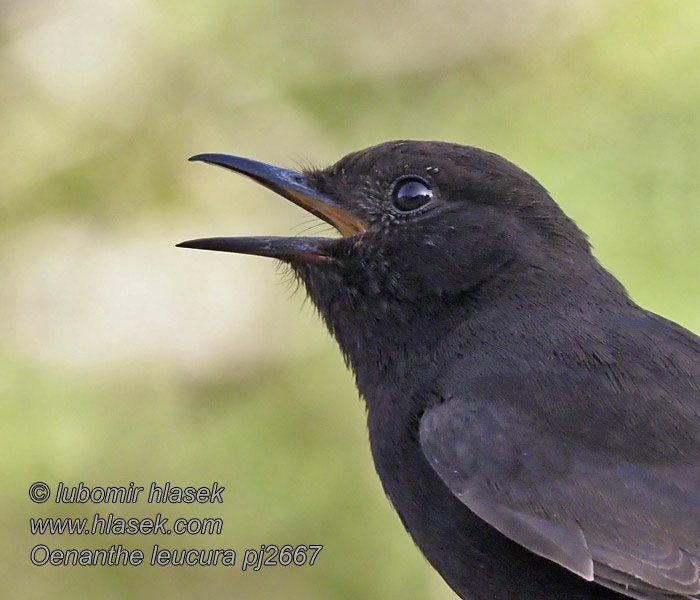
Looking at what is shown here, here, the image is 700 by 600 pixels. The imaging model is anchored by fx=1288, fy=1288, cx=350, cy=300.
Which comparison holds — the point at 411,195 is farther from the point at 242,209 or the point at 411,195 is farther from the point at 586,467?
the point at 242,209

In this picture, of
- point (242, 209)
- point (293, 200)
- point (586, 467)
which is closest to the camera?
point (586, 467)

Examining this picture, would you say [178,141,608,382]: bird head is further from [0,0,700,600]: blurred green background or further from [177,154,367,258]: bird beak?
[0,0,700,600]: blurred green background

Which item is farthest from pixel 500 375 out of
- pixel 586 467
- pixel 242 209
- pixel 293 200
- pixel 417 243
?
pixel 242 209

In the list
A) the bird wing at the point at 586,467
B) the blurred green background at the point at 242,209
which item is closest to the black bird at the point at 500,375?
the bird wing at the point at 586,467

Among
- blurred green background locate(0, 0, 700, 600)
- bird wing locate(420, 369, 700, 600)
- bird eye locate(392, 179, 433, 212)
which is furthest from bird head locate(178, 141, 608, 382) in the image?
Answer: blurred green background locate(0, 0, 700, 600)

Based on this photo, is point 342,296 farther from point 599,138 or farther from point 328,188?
point 599,138

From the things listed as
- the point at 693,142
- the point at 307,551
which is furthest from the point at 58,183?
the point at 693,142
